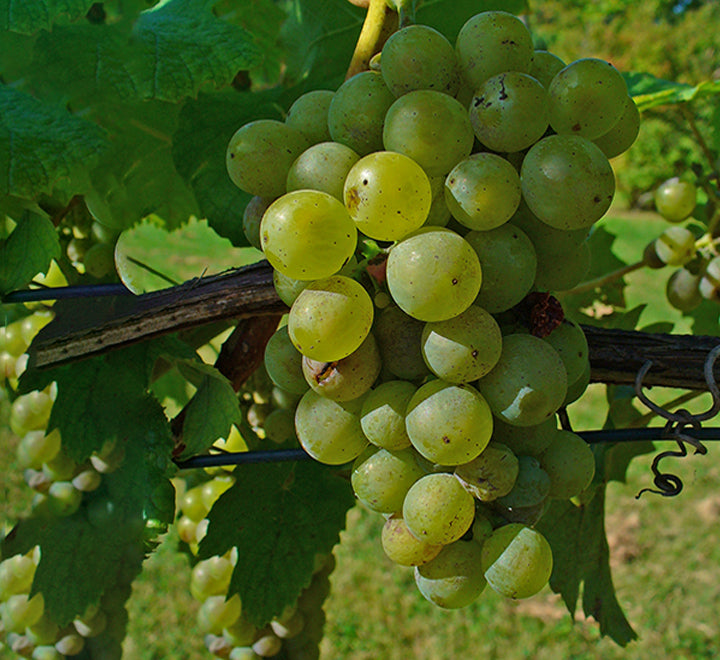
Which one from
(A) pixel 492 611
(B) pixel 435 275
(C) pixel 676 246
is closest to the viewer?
(B) pixel 435 275

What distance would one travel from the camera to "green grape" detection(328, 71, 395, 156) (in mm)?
492

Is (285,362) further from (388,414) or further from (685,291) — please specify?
(685,291)

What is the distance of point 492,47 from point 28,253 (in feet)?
1.52

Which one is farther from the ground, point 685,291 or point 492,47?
point 492,47

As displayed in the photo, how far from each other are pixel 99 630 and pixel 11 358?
1.23ft

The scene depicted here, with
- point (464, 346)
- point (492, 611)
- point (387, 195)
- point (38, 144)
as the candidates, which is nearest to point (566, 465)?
point (464, 346)

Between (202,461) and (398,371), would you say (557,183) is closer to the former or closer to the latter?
(398,371)

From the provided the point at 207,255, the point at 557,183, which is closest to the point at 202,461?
the point at 557,183

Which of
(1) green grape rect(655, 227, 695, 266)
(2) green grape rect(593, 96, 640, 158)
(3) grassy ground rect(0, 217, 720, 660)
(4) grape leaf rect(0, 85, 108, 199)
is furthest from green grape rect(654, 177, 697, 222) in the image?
(3) grassy ground rect(0, 217, 720, 660)

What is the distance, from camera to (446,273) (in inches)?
16.6

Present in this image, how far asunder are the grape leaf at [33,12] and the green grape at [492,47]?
1.10 feet

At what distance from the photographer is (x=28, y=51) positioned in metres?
0.71

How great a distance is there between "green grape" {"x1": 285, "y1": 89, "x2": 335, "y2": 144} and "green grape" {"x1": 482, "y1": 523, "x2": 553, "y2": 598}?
326 mm

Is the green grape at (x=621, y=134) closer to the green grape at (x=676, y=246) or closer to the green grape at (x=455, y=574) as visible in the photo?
the green grape at (x=455, y=574)
